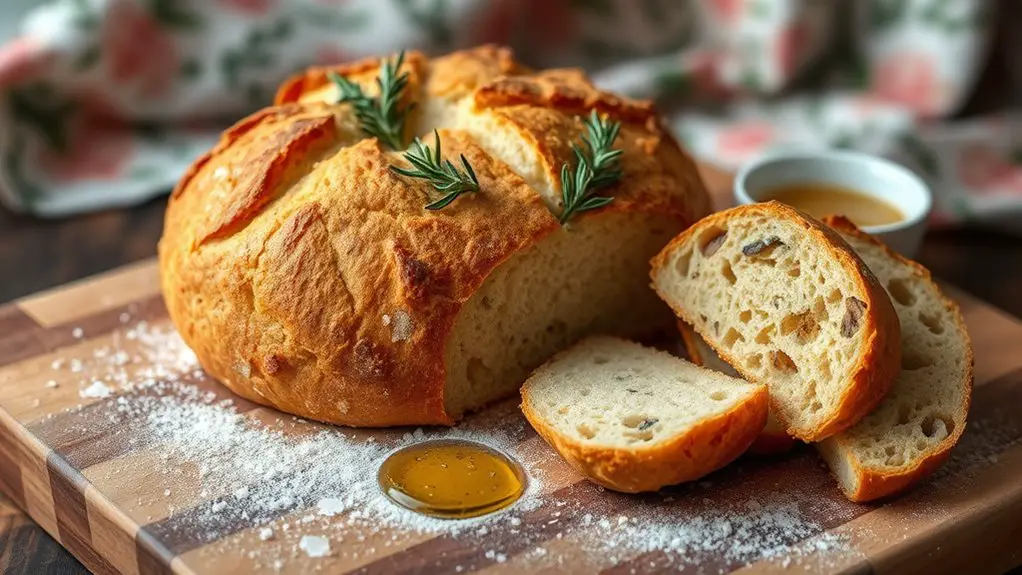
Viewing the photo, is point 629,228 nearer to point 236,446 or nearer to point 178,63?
point 236,446

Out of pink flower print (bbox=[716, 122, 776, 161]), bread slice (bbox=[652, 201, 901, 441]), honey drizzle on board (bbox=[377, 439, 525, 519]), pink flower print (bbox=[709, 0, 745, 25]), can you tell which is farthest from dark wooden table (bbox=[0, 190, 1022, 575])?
honey drizzle on board (bbox=[377, 439, 525, 519])

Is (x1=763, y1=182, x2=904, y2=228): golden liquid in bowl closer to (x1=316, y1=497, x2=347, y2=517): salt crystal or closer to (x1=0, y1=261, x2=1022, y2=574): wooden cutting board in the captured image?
(x1=0, y1=261, x2=1022, y2=574): wooden cutting board

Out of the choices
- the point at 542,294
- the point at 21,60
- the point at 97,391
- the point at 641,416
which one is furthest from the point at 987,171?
the point at 21,60

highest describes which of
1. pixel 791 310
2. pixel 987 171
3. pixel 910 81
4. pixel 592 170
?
pixel 592 170

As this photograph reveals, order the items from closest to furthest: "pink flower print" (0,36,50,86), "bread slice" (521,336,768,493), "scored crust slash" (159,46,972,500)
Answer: "bread slice" (521,336,768,493) < "scored crust slash" (159,46,972,500) < "pink flower print" (0,36,50,86)

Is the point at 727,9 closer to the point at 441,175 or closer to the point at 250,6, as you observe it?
the point at 250,6

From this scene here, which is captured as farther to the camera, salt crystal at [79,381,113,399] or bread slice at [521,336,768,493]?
salt crystal at [79,381,113,399]

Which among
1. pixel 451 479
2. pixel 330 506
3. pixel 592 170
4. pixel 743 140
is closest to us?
pixel 330 506
